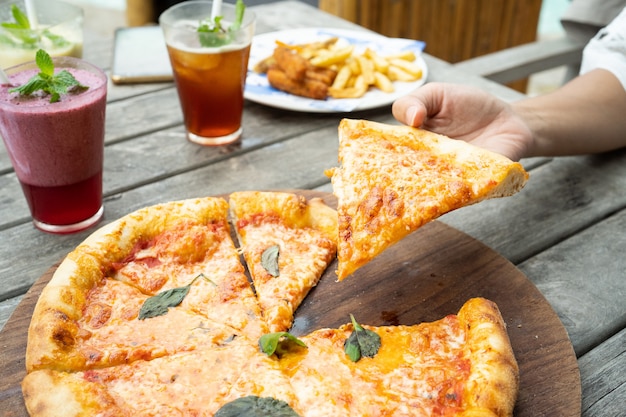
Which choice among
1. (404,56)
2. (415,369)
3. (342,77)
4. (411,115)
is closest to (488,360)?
(415,369)

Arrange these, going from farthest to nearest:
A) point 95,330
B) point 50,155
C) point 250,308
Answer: point 50,155
point 250,308
point 95,330

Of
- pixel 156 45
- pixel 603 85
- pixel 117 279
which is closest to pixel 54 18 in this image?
pixel 156 45

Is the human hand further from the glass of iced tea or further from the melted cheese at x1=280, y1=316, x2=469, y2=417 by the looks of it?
the melted cheese at x1=280, y1=316, x2=469, y2=417

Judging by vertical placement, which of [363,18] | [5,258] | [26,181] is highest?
[26,181]

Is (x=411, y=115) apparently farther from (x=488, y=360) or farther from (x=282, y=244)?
(x=488, y=360)

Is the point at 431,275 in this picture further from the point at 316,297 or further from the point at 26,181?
the point at 26,181

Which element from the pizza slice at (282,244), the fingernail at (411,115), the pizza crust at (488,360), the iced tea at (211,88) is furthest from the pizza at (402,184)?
the iced tea at (211,88)
